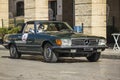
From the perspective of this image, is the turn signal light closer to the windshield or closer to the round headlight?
the round headlight

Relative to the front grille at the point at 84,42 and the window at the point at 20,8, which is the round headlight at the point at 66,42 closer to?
the front grille at the point at 84,42

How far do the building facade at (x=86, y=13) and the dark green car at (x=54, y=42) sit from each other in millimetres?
5258

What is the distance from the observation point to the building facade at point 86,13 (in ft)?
82.0

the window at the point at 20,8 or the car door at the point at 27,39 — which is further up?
the window at the point at 20,8

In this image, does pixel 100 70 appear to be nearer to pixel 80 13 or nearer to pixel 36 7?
pixel 80 13

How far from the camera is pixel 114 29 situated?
30.8 meters

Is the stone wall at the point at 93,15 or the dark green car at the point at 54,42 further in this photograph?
the stone wall at the point at 93,15

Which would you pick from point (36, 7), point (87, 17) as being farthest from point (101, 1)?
point (36, 7)

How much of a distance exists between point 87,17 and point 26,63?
24.4 ft

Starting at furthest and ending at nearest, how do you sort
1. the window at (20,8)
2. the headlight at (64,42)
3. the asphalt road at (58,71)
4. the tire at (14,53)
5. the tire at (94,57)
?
the window at (20,8) < the tire at (14,53) < the tire at (94,57) < the headlight at (64,42) < the asphalt road at (58,71)

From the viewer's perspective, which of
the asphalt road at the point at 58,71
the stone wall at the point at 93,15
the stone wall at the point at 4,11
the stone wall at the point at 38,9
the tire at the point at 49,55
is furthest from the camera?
the stone wall at the point at 4,11

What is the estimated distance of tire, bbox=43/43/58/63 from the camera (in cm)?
1828

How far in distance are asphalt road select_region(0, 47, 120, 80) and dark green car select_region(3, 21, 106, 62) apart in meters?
0.48

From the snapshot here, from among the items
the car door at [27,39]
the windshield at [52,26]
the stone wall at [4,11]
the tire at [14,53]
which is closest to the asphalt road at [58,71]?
the car door at [27,39]
